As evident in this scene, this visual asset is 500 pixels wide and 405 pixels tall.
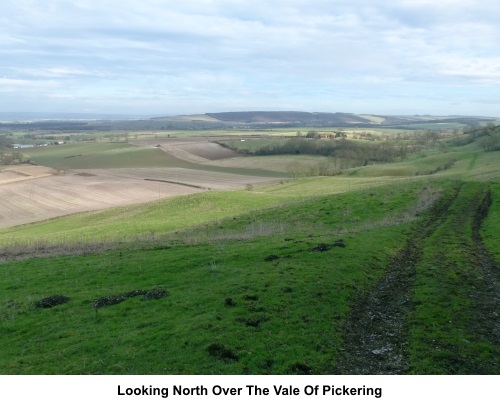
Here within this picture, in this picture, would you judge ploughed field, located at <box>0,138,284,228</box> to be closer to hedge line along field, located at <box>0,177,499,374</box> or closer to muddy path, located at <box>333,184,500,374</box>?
hedge line along field, located at <box>0,177,499,374</box>

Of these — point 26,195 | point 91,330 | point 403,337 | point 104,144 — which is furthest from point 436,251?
point 104,144

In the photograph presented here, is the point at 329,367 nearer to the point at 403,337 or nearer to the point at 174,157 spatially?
the point at 403,337

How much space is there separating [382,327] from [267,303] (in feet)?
13.1

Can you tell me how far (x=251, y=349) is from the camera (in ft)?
41.2

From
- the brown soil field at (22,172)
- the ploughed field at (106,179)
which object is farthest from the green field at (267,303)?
the brown soil field at (22,172)

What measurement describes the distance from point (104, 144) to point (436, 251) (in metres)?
182

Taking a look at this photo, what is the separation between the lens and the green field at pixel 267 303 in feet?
40.5

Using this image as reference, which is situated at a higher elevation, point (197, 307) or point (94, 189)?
point (197, 307)

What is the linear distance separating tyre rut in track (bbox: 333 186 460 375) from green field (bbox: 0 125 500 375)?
61mm

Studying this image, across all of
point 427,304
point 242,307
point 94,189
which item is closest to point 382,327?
point 427,304

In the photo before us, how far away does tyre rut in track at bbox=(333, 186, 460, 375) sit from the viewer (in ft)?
39.2

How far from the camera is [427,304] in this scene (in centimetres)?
1608

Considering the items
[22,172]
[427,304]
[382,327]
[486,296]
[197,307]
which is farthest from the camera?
[22,172]

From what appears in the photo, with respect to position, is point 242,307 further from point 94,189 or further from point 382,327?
point 94,189
